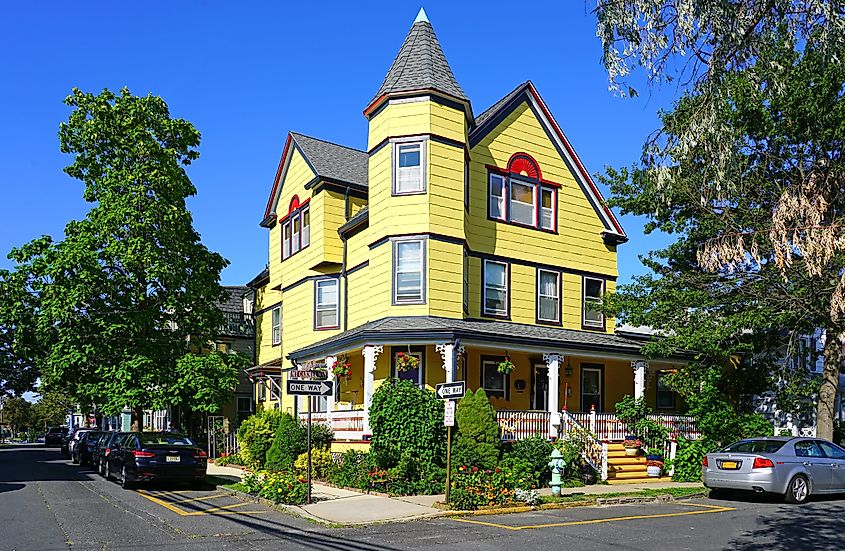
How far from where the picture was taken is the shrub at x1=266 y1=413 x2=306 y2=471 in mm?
23422

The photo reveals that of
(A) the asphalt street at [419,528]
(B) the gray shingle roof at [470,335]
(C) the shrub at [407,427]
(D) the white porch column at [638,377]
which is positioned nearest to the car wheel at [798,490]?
(A) the asphalt street at [419,528]

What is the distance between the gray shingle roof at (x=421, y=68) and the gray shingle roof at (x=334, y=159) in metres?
4.43

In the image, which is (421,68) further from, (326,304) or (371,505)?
(371,505)

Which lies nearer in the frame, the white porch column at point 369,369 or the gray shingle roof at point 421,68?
the white porch column at point 369,369

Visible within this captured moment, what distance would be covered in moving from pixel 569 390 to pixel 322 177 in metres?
10.9

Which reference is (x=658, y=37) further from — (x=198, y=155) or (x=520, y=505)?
(x=198, y=155)

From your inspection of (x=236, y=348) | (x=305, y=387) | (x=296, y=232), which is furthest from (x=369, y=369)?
(x=236, y=348)

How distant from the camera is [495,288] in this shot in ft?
84.5

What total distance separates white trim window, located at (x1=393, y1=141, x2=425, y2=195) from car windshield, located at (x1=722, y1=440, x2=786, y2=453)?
11.0 meters

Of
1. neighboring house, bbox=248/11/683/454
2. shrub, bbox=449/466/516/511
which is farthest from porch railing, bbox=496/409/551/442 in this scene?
shrub, bbox=449/466/516/511

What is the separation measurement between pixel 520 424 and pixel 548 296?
6.20 metres

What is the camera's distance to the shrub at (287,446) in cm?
2342

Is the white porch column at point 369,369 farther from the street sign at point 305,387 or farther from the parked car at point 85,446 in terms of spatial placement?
the parked car at point 85,446

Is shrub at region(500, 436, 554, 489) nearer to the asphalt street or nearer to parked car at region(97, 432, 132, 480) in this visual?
the asphalt street
